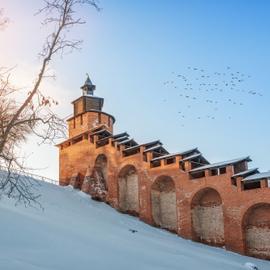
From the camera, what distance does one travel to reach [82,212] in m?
22.8

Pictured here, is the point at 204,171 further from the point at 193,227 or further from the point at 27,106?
the point at 27,106

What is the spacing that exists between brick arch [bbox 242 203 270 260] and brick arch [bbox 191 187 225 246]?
148 cm

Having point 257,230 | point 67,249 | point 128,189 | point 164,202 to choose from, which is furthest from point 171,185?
point 67,249

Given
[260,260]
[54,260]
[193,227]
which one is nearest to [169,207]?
[193,227]

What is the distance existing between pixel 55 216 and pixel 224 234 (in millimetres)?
8923

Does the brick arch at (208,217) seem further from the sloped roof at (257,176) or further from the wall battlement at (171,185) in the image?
the sloped roof at (257,176)

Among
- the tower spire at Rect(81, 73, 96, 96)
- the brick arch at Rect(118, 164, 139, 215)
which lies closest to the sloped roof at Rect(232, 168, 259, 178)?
the brick arch at Rect(118, 164, 139, 215)

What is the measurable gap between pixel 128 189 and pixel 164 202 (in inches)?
128

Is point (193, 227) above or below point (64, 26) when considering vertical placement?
below

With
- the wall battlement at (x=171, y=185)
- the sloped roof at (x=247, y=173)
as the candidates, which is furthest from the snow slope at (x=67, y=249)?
the sloped roof at (x=247, y=173)

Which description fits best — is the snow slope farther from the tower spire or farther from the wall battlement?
the tower spire

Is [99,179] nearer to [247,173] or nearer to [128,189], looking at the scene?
[128,189]

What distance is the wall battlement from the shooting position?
21.2m

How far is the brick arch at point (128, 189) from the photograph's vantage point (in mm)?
27531
